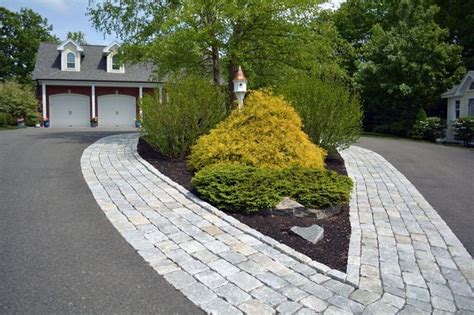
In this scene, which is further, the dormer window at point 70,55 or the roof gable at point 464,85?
the dormer window at point 70,55

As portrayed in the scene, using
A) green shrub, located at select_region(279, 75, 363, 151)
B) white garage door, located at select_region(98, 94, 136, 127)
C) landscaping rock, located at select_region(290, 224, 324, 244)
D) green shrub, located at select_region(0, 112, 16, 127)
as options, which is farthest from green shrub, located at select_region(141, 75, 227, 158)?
white garage door, located at select_region(98, 94, 136, 127)

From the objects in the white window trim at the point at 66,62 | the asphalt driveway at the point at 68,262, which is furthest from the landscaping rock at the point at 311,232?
the white window trim at the point at 66,62

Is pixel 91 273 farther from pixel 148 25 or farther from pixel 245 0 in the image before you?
pixel 148 25

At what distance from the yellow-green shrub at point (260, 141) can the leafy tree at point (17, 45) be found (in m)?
40.2

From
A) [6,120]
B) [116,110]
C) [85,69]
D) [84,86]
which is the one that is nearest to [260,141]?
[6,120]

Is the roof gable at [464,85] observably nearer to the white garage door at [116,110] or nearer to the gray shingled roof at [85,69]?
the gray shingled roof at [85,69]

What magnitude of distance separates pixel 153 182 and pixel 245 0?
5985mm

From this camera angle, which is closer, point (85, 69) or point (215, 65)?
point (215, 65)

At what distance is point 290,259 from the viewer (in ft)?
12.6

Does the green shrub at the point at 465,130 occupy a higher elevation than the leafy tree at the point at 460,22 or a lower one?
lower

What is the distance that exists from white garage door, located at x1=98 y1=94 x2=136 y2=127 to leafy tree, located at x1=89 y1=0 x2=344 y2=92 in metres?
13.8

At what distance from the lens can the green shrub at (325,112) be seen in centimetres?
918

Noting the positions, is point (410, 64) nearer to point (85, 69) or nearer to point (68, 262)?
point (68, 262)

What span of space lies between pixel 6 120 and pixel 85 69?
6.43m
